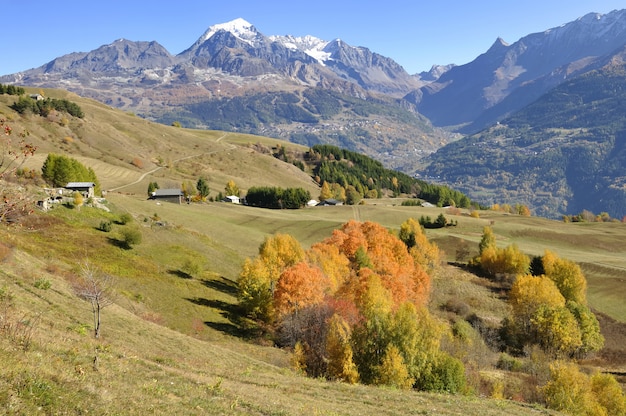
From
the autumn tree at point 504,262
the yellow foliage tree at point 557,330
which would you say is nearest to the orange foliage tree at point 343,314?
the yellow foliage tree at point 557,330

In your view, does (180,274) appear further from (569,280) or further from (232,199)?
(232,199)

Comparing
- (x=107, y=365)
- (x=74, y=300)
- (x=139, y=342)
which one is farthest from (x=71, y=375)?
(x=74, y=300)

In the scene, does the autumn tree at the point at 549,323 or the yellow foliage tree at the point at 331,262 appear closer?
the yellow foliage tree at the point at 331,262

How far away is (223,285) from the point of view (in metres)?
69.1

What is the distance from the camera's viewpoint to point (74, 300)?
3753 cm

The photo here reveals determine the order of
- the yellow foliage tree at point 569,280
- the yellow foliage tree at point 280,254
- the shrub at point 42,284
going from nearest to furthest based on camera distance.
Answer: the shrub at point 42,284
the yellow foliage tree at point 280,254
the yellow foliage tree at point 569,280

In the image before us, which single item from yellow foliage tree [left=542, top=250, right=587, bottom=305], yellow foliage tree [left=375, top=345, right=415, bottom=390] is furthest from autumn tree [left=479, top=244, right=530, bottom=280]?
yellow foliage tree [left=375, top=345, right=415, bottom=390]

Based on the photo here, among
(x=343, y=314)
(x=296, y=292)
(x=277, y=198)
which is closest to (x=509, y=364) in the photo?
(x=343, y=314)

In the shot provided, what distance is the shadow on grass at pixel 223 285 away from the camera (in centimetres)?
6614

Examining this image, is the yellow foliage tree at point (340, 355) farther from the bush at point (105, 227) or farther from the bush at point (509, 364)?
the bush at point (105, 227)

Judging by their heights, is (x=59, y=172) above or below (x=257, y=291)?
above

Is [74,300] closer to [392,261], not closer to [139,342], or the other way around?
[139,342]

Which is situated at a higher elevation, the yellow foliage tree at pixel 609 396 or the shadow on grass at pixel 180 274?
the shadow on grass at pixel 180 274

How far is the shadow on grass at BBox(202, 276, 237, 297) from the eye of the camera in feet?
217
